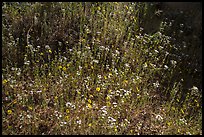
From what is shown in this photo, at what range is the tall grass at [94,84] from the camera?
4.16 meters

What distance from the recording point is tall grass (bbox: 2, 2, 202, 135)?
416 cm

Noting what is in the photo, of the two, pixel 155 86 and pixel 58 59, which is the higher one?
pixel 58 59

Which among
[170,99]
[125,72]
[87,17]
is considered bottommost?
[170,99]

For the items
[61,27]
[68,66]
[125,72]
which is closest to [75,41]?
[61,27]

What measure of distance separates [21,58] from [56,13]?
1.38 m

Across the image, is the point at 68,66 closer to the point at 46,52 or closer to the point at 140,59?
the point at 46,52

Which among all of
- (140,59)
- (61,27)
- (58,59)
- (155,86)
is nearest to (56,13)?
(61,27)

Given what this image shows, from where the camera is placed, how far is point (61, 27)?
5609 millimetres

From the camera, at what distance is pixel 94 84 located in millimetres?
4852

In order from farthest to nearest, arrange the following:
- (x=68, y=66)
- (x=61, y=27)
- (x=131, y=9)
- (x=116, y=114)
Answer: (x=131, y=9) < (x=61, y=27) < (x=68, y=66) < (x=116, y=114)

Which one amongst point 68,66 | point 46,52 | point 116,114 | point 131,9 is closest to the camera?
point 116,114

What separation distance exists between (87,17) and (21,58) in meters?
1.63

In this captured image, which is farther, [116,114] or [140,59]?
[140,59]

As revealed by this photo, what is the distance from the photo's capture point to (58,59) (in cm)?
497
